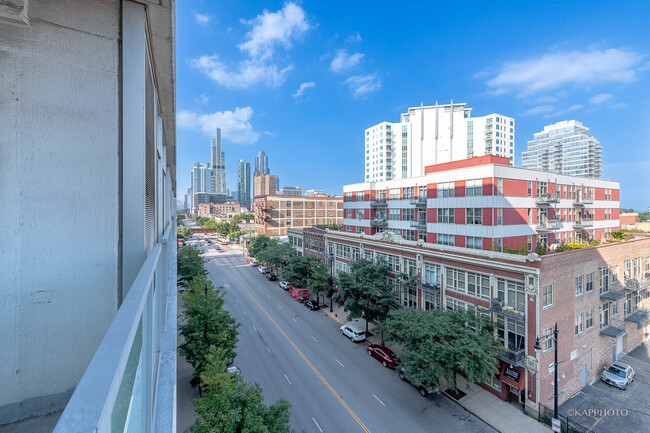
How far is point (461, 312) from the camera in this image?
58.1 feet

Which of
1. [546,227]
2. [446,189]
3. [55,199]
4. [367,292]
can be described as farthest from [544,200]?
[55,199]

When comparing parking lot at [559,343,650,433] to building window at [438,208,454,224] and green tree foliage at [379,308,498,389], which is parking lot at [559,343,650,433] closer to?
green tree foliage at [379,308,498,389]

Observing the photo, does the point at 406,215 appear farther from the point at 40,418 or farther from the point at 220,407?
the point at 40,418

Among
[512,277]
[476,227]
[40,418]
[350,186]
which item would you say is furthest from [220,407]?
[350,186]

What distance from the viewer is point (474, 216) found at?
2252 cm

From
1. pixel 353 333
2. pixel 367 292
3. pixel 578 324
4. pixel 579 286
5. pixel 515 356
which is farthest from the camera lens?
pixel 353 333

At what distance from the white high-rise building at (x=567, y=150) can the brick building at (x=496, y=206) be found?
335 ft

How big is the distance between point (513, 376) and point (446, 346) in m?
5.43

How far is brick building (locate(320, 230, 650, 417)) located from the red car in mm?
4663

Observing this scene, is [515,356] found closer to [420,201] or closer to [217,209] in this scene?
[420,201]

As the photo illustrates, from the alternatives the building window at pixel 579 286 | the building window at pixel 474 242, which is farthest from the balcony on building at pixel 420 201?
the building window at pixel 579 286

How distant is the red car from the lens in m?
20.3

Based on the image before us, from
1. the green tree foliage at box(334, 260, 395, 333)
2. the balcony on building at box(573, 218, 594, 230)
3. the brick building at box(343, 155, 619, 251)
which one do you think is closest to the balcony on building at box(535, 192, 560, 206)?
the brick building at box(343, 155, 619, 251)

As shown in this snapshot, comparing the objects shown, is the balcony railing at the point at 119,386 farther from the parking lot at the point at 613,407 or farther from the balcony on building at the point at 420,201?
the balcony on building at the point at 420,201
